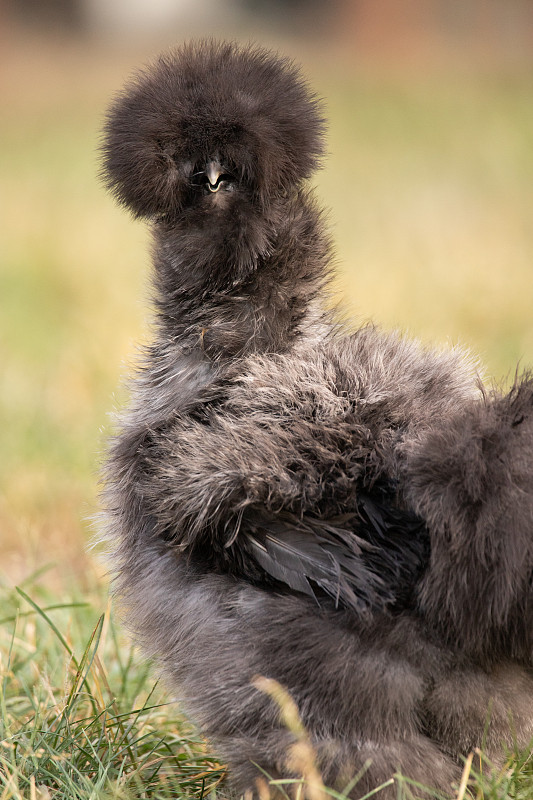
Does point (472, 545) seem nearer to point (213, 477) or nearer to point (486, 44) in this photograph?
point (213, 477)

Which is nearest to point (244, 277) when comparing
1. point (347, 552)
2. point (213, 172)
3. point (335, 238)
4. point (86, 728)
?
point (213, 172)

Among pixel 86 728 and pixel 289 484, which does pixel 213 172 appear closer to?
pixel 289 484

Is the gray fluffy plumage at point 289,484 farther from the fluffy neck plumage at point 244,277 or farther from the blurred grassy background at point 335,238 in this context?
the blurred grassy background at point 335,238

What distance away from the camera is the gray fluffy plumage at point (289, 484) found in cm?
182

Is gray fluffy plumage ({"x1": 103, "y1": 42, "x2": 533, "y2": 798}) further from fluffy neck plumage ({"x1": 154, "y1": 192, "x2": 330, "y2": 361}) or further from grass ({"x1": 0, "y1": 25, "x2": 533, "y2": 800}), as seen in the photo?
grass ({"x1": 0, "y1": 25, "x2": 533, "y2": 800})

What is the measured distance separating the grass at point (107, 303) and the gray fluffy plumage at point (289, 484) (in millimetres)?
266

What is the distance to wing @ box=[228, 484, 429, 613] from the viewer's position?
1840 mm

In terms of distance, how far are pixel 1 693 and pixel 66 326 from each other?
4349mm

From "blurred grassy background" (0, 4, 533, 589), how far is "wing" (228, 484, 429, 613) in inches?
21.8

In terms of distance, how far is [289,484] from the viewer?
1892 millimetres

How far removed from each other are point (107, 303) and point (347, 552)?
5043 mm

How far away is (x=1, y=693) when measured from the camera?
242 centimetres

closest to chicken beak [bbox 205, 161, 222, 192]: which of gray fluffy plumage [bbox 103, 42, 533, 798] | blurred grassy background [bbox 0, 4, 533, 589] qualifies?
gray fluffy plumage [bbox 103, 42, 533, 798]

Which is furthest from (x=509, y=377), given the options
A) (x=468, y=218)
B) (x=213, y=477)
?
(x=468, y=218)
